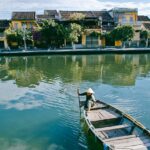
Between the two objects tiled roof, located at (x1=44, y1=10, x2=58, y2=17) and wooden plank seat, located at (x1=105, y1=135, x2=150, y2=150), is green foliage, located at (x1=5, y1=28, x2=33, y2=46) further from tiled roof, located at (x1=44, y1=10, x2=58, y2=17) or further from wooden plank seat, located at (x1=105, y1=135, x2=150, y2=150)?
wooden plank seat, located at (x1=105, y1=135, x2=150, y2=150)

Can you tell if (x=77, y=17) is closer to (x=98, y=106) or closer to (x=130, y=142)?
(x=98, y=106)

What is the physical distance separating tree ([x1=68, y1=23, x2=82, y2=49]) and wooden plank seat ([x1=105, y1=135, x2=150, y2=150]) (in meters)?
42.4

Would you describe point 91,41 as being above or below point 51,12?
below

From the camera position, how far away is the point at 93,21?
58.8 metres

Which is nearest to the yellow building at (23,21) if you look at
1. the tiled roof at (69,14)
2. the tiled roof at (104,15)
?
the tiled roof at (69,14)

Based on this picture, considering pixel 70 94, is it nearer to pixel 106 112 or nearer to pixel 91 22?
pixel 106 112

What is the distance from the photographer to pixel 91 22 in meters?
58.9

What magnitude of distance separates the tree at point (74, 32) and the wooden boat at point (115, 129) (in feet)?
125

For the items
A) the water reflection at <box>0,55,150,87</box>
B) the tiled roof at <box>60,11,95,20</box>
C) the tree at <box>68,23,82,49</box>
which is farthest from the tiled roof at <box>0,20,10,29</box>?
the water reflection at <box>0,55,150,87</box>

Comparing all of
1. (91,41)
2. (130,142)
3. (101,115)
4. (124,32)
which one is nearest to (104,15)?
(91,41)

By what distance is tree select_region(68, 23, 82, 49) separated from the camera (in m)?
52.8

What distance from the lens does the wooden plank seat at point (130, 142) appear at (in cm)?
1028

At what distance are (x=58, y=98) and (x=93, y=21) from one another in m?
40.3

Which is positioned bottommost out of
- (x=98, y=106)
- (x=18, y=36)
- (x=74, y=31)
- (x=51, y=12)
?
(x=98, y=106)
